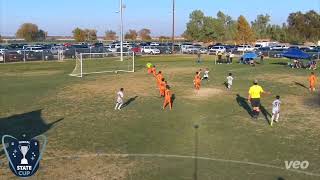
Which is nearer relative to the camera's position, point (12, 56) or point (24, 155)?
point (24, 155)

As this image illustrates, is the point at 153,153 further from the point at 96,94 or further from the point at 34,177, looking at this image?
the point at 96,94

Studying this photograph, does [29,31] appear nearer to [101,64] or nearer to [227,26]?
[227,26]

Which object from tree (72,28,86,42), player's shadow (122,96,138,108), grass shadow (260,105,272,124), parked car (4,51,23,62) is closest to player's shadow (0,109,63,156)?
player's shadow (122,96,138,108)

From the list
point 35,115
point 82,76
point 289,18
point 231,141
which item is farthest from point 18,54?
point 289,18

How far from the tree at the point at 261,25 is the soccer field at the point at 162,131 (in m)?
101

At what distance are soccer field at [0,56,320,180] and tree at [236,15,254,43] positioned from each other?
78256 millimetres

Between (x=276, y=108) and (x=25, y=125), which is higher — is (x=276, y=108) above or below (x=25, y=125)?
above

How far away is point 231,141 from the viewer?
15.8 meters

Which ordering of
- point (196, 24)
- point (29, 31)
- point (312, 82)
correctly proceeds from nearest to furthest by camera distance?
point (312, 82) < point (196, 24) < point (29, 31)

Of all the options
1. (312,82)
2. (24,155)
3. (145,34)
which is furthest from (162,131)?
(145,34)

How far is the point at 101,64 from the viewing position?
4841 cm

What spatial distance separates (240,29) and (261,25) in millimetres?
25557

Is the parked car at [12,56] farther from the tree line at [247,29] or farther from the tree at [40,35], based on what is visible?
the tree at [40,35]

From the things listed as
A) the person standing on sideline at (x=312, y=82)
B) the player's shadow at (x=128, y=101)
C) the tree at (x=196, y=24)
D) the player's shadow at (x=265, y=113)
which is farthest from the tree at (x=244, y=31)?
the player's shadow at (x=265, y=113)
